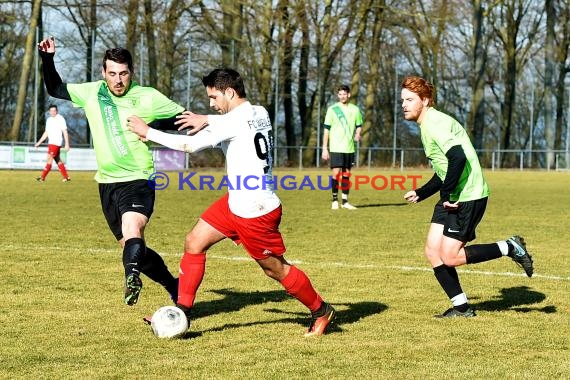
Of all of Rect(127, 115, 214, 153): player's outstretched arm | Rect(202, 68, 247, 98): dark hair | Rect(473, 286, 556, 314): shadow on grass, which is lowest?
Rect(473, 286, 556, 314): shadow on grass

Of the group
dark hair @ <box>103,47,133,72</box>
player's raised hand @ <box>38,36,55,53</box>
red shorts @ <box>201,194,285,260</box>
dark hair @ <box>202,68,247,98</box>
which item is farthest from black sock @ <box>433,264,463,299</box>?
player's raised hand @ <box>38,36,55,53</box>

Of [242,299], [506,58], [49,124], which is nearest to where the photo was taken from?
[242,299]

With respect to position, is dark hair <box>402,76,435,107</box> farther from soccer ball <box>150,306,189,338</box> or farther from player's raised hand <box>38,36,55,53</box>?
player's raised hand <box>38,36,55,53</box>

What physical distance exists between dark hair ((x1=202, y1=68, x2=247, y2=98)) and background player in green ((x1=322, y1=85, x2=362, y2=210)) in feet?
36.6

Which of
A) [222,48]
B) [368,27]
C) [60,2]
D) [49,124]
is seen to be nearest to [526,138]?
[368,27]

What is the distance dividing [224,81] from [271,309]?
81.3 inches

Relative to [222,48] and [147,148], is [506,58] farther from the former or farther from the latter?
[147,148]

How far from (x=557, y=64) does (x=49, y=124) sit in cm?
4048

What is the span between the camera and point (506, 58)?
55906 mm

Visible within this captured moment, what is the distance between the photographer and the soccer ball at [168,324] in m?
6.00

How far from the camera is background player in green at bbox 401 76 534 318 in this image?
6.79 meters

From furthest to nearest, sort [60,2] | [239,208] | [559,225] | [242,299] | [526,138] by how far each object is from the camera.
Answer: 1. [526,138]
2. [60,2]
3. [559,225]
4. [242,299]
5. [239,208]

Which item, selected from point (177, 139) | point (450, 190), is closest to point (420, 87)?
point (450, 190)

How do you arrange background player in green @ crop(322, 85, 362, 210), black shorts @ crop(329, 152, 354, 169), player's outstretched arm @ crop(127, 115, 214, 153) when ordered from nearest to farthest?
player's outstretched arm @ crop(127, 115, 214, 153)
background player in green @ crop(322, 85, 362, 210)
black shorts @ crop(329, 152, 354, 169)
